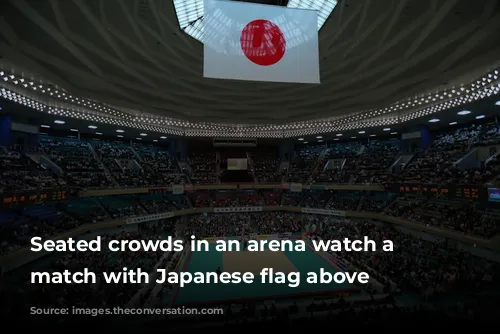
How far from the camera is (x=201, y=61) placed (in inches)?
781

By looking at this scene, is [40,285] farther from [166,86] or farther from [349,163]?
[349,163]

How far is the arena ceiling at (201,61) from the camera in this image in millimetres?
13758

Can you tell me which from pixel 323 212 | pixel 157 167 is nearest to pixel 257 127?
pixel 323 212

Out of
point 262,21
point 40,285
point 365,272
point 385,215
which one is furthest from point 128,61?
point 385,215

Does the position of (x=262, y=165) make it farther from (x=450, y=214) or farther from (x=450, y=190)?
(x=450, y=190)

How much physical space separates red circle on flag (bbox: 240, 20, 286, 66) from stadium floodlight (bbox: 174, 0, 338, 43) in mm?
5388

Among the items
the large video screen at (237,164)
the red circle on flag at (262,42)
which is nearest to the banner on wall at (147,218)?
the large video screen at (237,164)

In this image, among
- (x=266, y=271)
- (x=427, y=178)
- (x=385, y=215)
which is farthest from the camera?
(x=385, y=215)

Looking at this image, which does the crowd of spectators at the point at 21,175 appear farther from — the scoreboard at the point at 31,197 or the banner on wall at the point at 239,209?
the banner on wall at the point at 239,209

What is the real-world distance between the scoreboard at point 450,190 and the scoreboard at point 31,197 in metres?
30.8

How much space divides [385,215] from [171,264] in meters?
21.7

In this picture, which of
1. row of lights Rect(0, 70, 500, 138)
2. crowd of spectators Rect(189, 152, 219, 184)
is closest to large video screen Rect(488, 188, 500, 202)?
row of lights Rect(0, 70, 500, 138)

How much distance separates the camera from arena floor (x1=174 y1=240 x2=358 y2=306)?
16.4 meters

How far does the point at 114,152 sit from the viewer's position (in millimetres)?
38594
